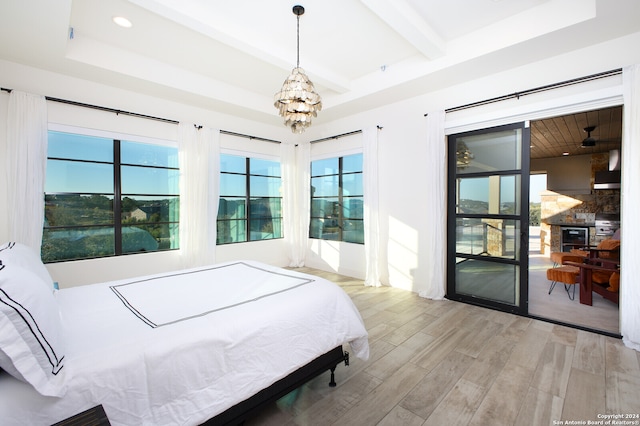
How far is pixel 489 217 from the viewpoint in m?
3.70

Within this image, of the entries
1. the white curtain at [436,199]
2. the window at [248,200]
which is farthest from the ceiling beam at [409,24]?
the window at [248,200]

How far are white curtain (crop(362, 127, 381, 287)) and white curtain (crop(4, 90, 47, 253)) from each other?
13.8ft

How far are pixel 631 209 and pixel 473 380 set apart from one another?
86.8 inches

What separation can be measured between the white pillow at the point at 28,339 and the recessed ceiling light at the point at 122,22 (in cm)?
279

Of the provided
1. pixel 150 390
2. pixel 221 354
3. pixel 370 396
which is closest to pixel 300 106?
pixel 221 354

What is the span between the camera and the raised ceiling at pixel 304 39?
8.63ft

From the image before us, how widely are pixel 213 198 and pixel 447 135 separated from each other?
3.64 m

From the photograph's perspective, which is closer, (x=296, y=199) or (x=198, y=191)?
(x=198, y=191)

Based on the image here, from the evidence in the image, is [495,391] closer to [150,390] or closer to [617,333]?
[617,333]

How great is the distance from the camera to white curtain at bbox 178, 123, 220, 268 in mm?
4367

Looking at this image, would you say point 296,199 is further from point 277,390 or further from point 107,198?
point 277,390

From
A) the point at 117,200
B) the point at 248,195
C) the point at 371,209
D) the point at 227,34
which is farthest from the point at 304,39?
the point at 117,200

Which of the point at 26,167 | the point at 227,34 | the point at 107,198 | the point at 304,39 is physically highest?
the point at 304,39

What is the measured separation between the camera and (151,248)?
428 cm
